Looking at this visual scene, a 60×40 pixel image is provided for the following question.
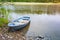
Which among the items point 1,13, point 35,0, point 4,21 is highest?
point 1,13

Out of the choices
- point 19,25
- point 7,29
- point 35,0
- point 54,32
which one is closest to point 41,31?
point 54,32

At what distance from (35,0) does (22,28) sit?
63.4 feet

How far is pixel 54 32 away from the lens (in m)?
9.38

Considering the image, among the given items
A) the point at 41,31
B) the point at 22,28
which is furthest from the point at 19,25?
the point at 41,31

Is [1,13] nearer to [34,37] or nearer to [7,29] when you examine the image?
[7,29]

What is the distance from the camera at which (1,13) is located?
25.9 feet

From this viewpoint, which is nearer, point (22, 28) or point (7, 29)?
point (7, 29)

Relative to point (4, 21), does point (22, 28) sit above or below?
below

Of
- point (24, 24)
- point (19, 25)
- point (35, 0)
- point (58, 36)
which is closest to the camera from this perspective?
point (58, 36)

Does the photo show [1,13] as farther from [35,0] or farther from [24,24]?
[35,0]

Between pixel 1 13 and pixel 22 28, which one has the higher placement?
pixel 1 13

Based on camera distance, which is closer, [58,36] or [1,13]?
[1,13]

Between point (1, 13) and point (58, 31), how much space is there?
3.64m

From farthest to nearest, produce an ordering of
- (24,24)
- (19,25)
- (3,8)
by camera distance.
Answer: (24,24)
(19,25)
(3,8)
